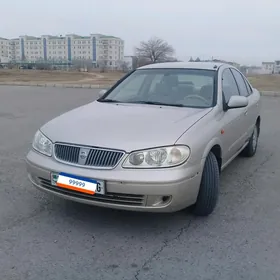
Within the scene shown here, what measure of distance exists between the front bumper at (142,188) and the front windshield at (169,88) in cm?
118

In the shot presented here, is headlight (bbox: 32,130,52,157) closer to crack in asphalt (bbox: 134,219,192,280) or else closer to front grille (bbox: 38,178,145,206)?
front grille (bbox: 38,178,145,206)

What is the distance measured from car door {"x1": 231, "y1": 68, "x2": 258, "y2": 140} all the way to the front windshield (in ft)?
2.74

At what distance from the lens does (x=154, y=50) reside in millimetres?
75250

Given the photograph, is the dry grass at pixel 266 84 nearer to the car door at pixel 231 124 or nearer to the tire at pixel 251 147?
the tire at pixel 251 147

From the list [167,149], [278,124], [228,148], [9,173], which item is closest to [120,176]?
[167,149]

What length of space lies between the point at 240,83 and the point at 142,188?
9.81ft

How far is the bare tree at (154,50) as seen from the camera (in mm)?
74463

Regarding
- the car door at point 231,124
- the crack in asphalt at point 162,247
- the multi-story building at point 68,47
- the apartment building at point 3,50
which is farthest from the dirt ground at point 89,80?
the apartment building at point 3,50

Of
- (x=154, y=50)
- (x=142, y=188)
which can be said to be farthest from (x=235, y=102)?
(x=154, y=50)

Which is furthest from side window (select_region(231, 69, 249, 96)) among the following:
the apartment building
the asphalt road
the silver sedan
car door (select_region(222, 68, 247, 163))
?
the apartment building

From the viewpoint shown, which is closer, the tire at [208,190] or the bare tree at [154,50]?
the tire at [208,190]

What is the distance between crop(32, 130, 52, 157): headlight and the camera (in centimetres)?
306

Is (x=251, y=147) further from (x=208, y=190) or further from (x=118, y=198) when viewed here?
(x=118, y=198)

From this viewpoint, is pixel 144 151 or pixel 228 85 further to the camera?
pixel 228 85
